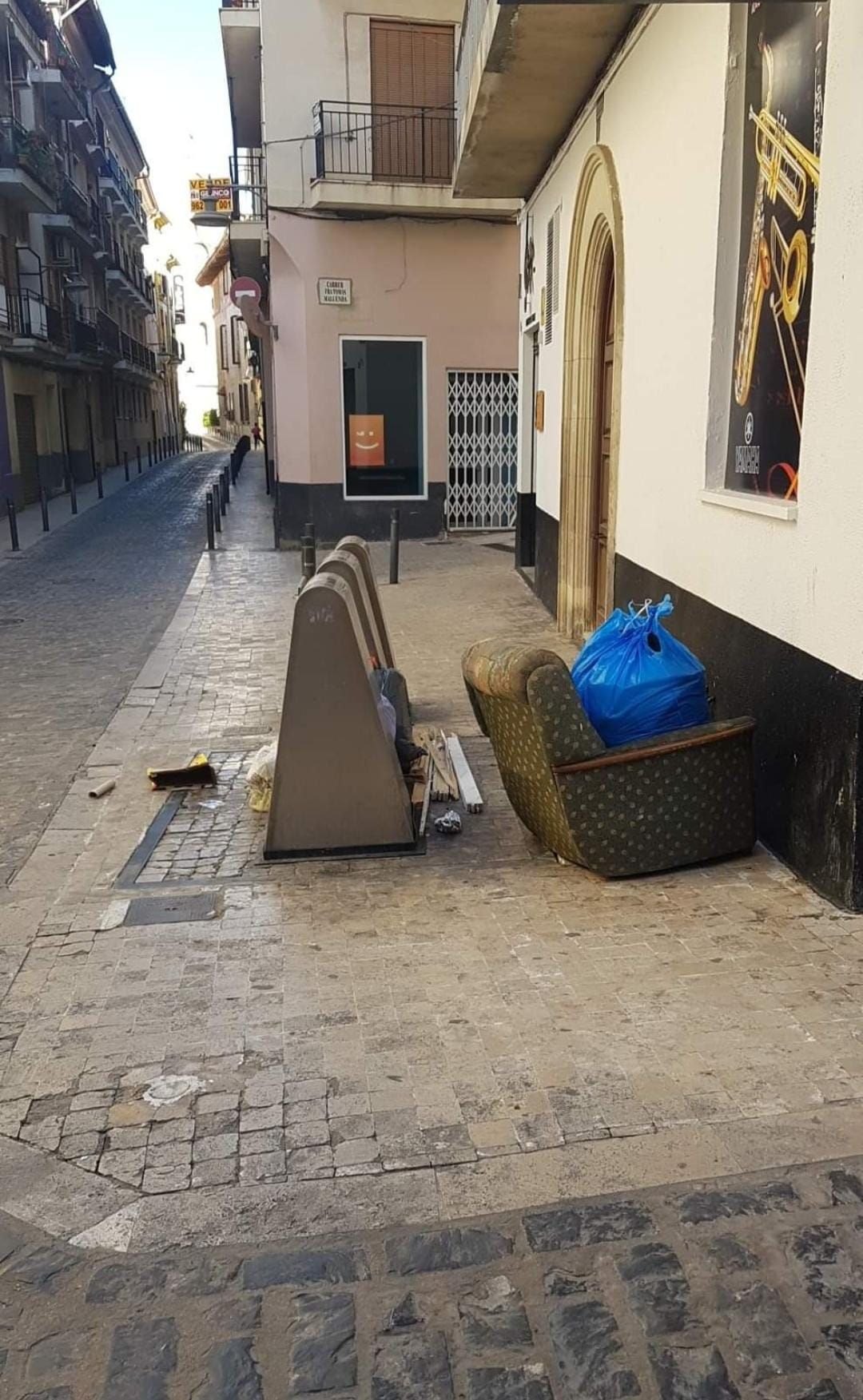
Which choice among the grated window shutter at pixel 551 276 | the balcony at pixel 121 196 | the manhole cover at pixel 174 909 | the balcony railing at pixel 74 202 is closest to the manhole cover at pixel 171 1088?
the manhole cover at pixel 174 909

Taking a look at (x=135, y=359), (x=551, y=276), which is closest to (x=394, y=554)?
(x=551, y=276)

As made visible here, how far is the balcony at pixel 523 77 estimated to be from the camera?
6.41 m

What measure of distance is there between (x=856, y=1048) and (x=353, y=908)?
1.86 m

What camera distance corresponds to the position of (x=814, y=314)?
13.1 feet

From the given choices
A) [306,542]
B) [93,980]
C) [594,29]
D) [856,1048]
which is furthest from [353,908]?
[306,542]

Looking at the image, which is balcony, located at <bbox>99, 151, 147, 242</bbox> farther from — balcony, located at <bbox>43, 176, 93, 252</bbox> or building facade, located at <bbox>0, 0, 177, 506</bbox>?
balcony, located at <bbox>43, 176, 93, 252</bbox>

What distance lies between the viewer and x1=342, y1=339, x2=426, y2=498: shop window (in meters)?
16.7

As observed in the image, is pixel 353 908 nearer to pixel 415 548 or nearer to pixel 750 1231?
pixel 750 1231

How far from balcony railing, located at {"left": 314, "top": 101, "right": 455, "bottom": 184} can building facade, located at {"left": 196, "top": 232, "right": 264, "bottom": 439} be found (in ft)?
102

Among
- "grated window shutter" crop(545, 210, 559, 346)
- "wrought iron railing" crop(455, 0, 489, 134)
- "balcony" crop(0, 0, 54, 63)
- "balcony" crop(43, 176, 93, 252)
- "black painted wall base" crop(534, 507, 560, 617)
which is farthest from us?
"balcony" crop(43, 176, 93, 252)

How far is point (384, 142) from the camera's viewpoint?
15.9 metres

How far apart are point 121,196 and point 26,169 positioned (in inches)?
709

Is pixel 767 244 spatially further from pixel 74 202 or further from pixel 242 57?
pixel 74 202

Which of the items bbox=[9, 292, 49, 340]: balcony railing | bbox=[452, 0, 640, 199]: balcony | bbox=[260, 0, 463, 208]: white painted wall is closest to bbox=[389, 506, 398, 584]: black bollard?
bbox=[452, 0, 640, 199]: balcony
